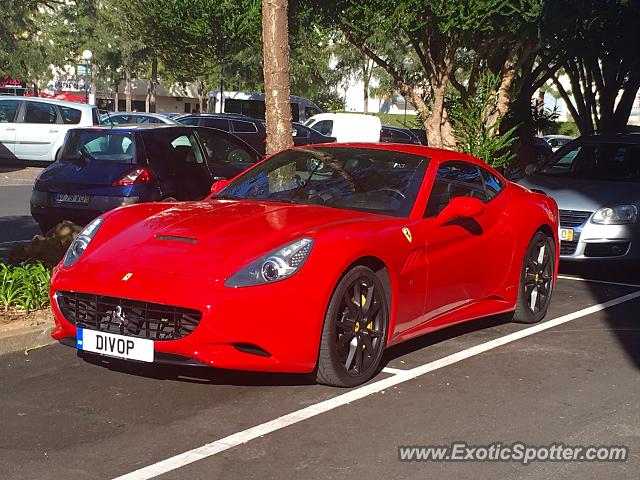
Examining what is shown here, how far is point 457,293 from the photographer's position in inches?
277

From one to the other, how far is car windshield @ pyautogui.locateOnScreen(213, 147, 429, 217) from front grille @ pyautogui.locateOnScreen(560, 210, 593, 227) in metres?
3.95

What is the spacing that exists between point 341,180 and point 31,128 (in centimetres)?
1918

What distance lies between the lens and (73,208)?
11359mm

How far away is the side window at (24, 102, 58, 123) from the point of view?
2472 centimetres

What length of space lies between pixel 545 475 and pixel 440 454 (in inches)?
20.5

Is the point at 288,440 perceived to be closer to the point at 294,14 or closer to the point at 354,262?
the point at 354,262

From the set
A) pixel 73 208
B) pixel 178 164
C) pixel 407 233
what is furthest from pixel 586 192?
pixel 73 208

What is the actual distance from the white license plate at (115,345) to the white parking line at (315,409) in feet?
2.45

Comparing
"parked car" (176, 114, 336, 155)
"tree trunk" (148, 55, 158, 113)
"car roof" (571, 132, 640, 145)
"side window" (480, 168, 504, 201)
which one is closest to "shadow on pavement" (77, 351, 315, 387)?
"side window" (480, 168, 504, 201)

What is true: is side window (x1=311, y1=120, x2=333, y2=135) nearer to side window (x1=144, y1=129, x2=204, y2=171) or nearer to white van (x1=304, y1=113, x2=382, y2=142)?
white van (x1=304, y1=113, x2=382, y2=142)

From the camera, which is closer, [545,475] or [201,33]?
[545,475]

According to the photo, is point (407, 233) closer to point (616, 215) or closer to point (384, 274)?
point (384, 274)

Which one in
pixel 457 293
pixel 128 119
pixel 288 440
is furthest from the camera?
pixel 128 119

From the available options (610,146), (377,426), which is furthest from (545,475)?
(610,146)
